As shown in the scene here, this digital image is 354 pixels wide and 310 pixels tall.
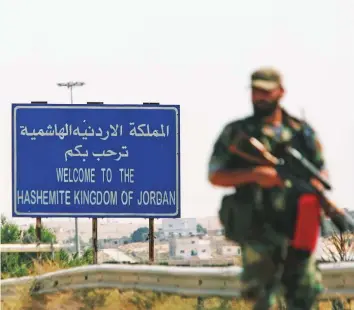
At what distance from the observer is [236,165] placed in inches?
298

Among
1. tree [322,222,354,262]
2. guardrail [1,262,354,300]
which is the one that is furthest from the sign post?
tree [322,222,354,262]

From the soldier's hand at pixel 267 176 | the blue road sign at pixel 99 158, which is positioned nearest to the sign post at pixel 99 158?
the blue road sign at pixel 99 158

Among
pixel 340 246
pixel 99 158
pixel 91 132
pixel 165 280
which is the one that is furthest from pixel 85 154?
pixel 165 280

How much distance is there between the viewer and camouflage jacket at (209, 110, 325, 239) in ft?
24.6

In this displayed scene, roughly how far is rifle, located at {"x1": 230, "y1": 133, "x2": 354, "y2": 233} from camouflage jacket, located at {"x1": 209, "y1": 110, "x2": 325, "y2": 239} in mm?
46

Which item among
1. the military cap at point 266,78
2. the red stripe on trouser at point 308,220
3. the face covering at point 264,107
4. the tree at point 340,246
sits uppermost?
the military cap at point 266,78

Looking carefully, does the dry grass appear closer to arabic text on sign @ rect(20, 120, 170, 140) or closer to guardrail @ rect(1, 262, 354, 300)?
guardrail @ rect(1, 262, 354, 300)

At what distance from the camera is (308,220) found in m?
7.37

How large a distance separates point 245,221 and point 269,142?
1.45 feet

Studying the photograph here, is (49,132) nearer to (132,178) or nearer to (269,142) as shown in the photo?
(132,178)

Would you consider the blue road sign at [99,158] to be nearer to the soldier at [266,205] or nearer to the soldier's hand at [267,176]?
the soldier at [266,205]

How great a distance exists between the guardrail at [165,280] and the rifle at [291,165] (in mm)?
3684

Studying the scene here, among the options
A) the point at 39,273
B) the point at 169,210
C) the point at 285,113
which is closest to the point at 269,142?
the point at 285,113

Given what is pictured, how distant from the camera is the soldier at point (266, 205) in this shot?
750 centimetres
